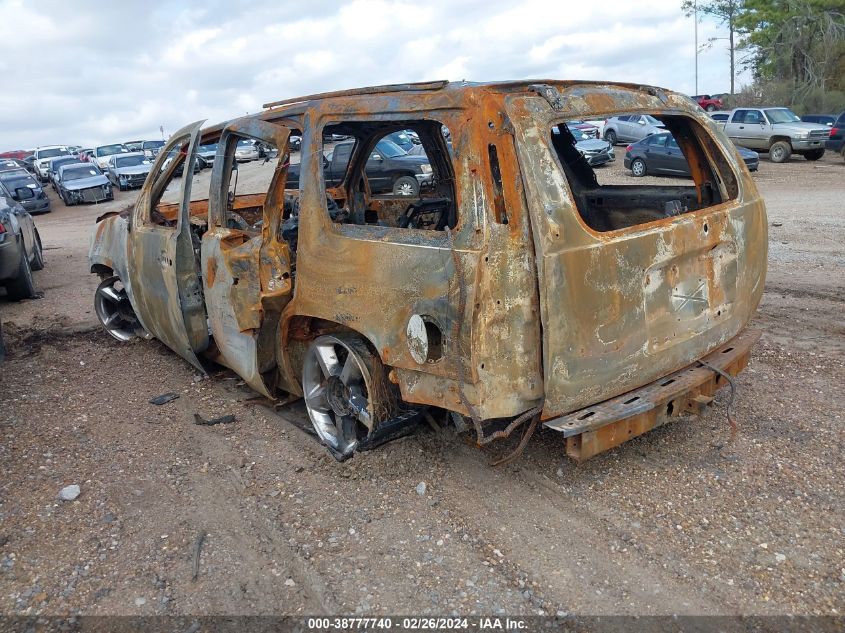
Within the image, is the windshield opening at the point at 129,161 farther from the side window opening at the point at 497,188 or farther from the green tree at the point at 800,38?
the green tree at the point at 800,38

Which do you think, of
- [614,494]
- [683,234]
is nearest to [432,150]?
[683,234]

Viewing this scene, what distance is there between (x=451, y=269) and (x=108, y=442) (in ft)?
8.85

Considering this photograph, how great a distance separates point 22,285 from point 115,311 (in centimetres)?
259

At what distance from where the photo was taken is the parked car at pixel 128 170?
2586 centimetres

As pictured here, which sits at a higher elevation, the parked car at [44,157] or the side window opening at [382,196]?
the parked car at [44,157]

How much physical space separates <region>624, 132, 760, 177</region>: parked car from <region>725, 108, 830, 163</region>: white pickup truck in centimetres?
328

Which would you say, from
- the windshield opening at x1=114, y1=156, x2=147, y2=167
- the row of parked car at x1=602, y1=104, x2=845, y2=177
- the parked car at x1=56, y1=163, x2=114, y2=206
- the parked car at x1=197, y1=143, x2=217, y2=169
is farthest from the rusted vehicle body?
the windshield opening at x1=114, y1=156, x2=147, y2=167

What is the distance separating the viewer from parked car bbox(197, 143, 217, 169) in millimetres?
Result: 4705

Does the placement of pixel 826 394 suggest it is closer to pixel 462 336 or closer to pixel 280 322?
pixel 462 336

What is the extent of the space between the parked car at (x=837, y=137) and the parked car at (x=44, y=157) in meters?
32.3

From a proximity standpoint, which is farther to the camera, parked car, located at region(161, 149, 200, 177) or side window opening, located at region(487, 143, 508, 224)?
parked car, located at region(161, 149, 200, 177)

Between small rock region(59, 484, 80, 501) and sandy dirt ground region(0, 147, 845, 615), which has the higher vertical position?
small rock region(59, 484, 80, 501)

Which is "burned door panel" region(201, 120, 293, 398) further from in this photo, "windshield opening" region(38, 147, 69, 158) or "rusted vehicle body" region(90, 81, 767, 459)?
"windshield opening" region(38, 147, 69, 158)

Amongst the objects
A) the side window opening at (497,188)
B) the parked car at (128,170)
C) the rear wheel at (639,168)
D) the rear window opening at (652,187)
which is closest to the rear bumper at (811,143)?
the rear wheel at (639,168)
